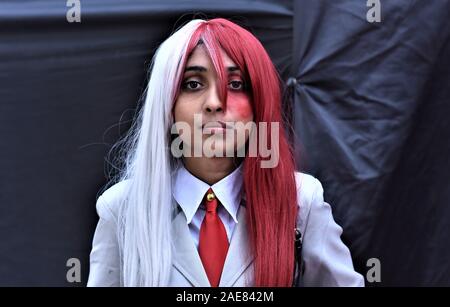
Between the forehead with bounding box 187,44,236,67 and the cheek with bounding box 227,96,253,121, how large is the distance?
0.09 meters

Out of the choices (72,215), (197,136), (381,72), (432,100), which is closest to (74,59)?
(72,215)

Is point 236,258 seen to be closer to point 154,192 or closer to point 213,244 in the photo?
point 213,244

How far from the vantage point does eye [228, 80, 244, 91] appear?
1.60m

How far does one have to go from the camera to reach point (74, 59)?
201cm

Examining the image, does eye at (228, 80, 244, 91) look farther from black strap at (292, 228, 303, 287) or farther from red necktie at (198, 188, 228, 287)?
black strap at (292, 228, 303, 287)

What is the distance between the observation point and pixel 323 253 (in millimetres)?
1664

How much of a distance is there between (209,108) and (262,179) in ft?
0.75

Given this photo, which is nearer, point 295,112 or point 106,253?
point 106,253

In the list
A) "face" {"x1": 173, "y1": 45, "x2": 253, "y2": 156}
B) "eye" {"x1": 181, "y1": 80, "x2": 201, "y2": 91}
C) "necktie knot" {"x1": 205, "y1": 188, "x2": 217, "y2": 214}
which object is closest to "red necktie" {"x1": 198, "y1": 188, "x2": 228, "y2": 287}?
"necktie knot" {"x1": 205, "y1": 188, "x2": 217, "y2": 214}

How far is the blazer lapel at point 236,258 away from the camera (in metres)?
1.60

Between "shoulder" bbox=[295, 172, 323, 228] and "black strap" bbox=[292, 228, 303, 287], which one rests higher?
"shoulder" bbox=[295, 172, 323, 228]

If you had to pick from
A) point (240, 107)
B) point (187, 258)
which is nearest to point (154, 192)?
point (187, 258)

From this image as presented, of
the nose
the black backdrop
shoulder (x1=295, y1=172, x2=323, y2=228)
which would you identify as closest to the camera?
the nose

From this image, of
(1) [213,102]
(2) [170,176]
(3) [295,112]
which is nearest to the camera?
(1) [213,102]
